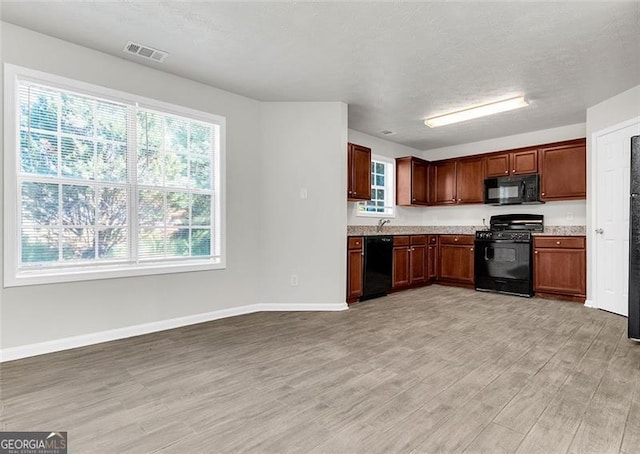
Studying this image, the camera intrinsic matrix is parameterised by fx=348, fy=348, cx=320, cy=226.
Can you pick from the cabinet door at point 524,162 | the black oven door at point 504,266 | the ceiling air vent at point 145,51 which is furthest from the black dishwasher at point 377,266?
the ceiling air vent at point 145,51

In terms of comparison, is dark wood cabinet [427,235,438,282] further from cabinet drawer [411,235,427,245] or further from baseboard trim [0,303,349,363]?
baseboard trim [0,303,349,363]

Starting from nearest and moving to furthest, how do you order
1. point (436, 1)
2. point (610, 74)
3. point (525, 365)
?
point (436, 1) → point (525, 365) → point (610, 74)

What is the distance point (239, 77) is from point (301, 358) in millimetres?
2843

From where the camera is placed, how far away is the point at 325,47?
3.03 meters

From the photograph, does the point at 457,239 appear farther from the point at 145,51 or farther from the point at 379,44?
the point at 145,51

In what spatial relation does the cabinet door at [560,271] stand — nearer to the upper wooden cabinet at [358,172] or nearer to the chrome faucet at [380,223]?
the chrome faucet at [380,223]

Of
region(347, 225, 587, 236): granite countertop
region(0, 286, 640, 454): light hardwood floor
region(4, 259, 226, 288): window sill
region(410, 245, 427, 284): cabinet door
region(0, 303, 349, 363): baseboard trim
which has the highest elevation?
region(347, 225, 587, 236): granite countertop

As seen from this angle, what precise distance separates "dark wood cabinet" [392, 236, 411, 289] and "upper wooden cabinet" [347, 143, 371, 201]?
0.97 m

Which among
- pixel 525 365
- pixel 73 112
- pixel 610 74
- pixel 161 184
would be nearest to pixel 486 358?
pixel 525 365

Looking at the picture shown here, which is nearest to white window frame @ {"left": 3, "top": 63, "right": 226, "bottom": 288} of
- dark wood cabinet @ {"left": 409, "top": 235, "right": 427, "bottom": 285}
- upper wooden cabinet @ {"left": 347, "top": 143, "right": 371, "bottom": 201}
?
upper wooden cabinet @ {"left": 347, "top": 143, "right": 371, "bottom": 201}

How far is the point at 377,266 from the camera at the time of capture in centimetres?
509

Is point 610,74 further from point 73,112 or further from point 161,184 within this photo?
point 73,112

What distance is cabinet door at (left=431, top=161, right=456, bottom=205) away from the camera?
638 cm

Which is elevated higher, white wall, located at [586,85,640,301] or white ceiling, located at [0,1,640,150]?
Answer: white ceiling, located at [0,1,640,150]
